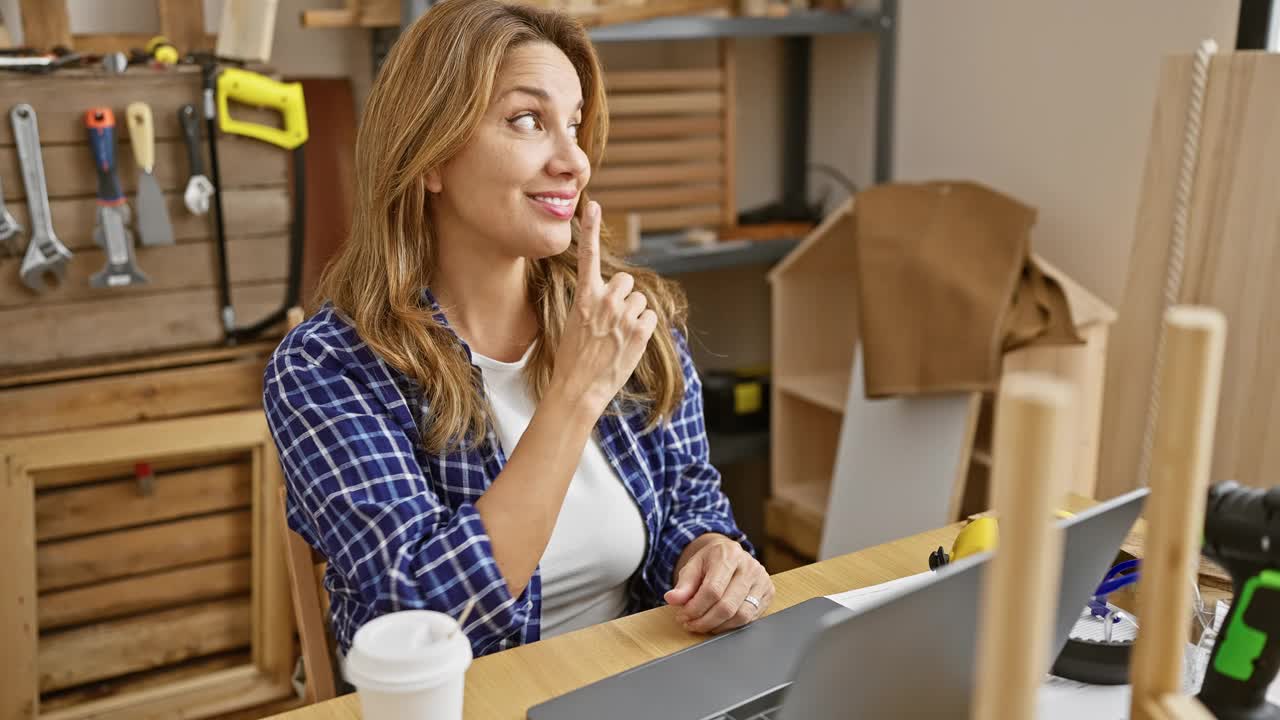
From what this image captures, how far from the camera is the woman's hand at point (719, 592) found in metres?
1.12

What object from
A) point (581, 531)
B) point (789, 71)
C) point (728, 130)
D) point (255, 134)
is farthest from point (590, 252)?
point (789, 71)

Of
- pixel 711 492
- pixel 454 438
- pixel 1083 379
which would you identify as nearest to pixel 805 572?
pixel 711 492

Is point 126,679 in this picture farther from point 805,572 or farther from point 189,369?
point 805,572

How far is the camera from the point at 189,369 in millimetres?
2057

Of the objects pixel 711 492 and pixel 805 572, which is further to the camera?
pixel 711 492

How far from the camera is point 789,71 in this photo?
3094 millimetres

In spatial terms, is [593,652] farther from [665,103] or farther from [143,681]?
[665,103]

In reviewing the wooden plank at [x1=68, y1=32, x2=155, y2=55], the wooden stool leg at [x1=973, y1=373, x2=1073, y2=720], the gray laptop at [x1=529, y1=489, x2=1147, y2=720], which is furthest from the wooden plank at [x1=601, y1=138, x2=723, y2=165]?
the wooden stool leg at [x1=973, y1=373, x2=1073, y2=720]

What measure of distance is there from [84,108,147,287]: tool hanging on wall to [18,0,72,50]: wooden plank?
36 centimetres

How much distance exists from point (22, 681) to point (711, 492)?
1246mm

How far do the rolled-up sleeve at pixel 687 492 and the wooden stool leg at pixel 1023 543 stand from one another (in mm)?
917

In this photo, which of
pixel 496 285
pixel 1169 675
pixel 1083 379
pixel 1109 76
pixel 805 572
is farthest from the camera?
pixel 1109 76

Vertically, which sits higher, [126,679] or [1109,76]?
[1109,76]

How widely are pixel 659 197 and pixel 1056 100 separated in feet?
2.98
